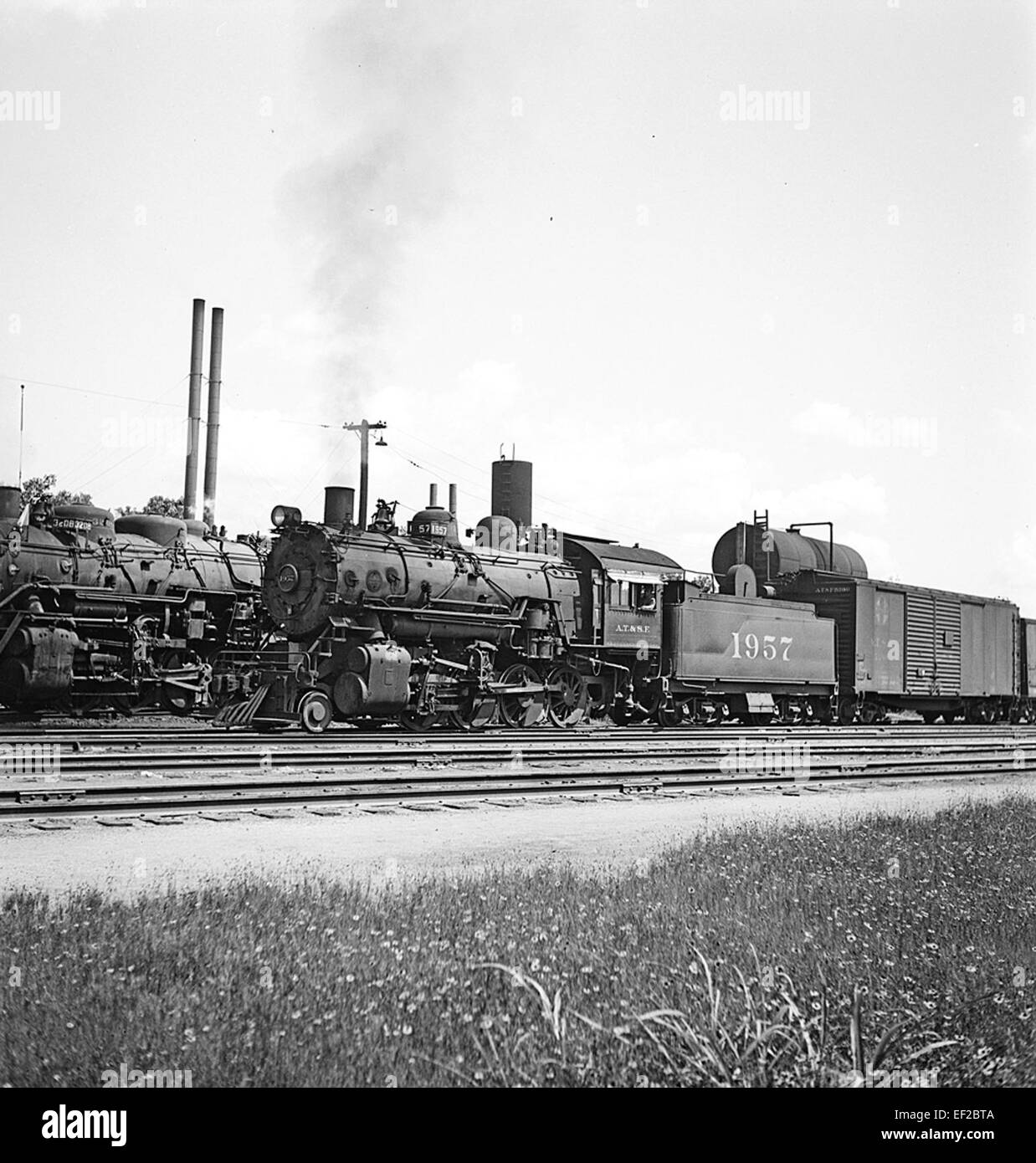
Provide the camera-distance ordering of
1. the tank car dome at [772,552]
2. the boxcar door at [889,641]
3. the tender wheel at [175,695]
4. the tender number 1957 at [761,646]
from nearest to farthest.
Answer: the tender wheel at [175,695]
the tender number 1957 at [761,646]
the boxcar door at [889,641]
the tank car dome at [772,552]

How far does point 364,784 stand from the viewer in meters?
12.1

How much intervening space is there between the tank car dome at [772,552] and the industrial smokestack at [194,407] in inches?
→ 681

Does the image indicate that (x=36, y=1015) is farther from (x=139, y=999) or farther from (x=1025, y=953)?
(x=1025, y=953)

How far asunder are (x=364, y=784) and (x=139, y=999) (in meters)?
7.68

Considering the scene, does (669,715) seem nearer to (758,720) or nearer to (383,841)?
(758,720)

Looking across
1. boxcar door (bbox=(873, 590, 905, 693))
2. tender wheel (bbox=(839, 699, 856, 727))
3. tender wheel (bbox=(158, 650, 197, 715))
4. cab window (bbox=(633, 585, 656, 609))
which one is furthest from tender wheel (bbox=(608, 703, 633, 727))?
tender wheel (bbox=(158, 650, 197, 715))

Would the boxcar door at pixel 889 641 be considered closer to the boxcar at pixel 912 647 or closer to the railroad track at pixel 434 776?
the boxcar at pixel 912 647

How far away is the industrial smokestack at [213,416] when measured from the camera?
37.3 m

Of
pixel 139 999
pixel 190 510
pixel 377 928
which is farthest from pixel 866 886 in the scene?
pixel 190 510

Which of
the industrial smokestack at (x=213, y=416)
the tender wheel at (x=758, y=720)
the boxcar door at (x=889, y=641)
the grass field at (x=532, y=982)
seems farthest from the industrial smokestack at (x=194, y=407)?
the grass field at (x=532, y=982)

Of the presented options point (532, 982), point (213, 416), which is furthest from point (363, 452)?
point (532, 982)

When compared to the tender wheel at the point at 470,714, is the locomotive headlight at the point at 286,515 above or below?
above

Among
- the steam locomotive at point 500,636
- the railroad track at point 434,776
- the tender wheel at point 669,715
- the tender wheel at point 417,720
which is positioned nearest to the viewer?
the railroad track at point 434,776

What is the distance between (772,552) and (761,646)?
4875mm
